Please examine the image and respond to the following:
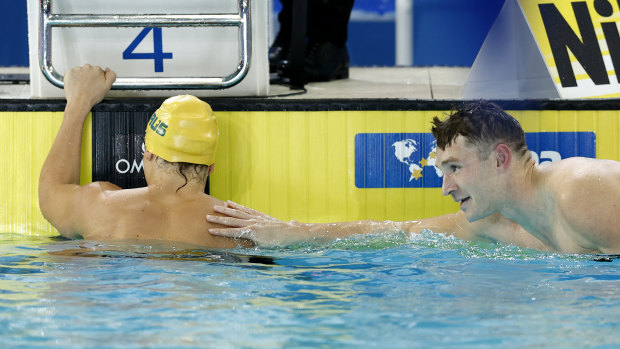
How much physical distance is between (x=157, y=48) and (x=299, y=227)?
1021mm

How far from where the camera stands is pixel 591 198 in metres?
2.60

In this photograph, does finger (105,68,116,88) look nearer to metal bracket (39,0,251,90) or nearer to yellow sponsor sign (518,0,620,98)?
metal bracket (39,0,251,90)

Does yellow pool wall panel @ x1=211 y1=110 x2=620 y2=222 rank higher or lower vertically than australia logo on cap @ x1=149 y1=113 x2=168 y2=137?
lower

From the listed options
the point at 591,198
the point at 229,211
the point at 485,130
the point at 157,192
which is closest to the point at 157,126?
the point at 157,192

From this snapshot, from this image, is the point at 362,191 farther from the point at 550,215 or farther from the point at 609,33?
the point at 609,33

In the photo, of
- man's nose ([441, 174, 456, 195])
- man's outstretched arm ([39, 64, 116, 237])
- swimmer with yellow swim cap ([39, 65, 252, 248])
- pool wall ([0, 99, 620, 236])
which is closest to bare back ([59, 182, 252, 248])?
swimmer with yellow swim cap ([39, 65, 252, 248])

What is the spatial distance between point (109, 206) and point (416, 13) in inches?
202

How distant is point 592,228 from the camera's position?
2.65 metres

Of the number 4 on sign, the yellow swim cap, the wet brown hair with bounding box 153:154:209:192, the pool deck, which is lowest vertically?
the wet brown hair with bounding box 153:154:209:192

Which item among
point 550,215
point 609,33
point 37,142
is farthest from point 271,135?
point 609,33

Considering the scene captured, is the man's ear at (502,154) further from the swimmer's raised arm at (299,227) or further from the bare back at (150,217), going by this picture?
the bare back at (150,217)

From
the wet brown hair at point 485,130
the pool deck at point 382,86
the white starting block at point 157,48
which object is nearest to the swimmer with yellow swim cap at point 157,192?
the white starting block at point 157,48

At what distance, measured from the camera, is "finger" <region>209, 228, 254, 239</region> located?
297cm

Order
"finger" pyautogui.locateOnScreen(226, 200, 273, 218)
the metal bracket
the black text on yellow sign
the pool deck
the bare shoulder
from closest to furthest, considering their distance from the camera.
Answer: the bare shoulder → "finger" pyautogui.locateOnScreen(226, 200, 273, 218) → the metal bracket → the black text on yellow sign → the pool deck
